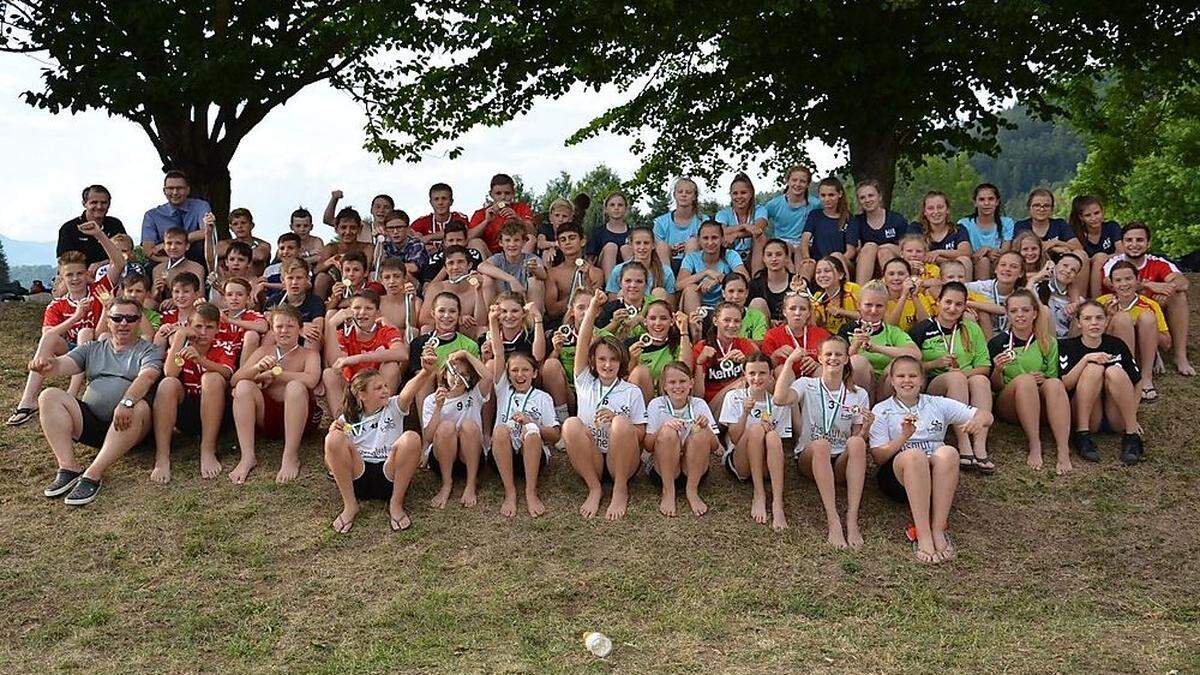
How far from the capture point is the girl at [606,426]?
22.2ft

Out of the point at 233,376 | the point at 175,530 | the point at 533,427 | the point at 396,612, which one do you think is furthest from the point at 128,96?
the point at 396,612

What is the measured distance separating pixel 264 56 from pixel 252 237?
2949 mm

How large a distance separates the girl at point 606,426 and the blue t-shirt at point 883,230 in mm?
3098

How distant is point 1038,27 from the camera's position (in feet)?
40.3

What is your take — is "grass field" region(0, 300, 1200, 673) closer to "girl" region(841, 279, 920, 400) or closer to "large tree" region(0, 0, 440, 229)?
"girl" region(841, 279, 920, 400)

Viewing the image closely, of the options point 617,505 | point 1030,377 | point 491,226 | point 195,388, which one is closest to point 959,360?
point 1030,377

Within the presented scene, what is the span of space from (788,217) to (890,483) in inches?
130

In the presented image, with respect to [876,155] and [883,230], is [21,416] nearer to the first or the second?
[883,230]

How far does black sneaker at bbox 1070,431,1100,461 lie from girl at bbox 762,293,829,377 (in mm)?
1977

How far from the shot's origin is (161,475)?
739cm

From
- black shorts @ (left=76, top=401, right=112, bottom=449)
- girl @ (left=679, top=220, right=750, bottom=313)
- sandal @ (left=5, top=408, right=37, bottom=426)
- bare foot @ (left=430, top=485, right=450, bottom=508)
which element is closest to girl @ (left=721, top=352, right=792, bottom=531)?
girl @ (left=679, top=220, right=750, bottom=313)

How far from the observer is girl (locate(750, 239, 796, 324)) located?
8352 millimetres

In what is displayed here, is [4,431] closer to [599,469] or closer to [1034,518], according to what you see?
[599,469]

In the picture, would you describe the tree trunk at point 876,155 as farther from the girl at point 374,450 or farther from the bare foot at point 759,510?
the girl at point 374,450
